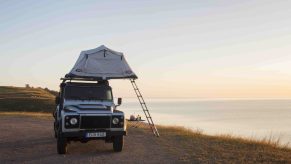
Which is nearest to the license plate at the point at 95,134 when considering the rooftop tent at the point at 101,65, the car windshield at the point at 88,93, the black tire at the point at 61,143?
the black tire at the point at 61,143

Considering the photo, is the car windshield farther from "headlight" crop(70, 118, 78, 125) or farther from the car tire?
the car tire

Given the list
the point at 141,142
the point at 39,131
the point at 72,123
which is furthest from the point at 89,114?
the point at 39,131

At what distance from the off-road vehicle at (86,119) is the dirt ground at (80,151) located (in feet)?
2.03

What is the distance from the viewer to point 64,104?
15992 millimetres

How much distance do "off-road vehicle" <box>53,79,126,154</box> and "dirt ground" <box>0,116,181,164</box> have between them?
2.03 feet

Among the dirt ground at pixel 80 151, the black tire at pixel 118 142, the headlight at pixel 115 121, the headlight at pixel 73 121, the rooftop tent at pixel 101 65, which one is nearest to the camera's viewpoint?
the dirt ground at pixel 80 151

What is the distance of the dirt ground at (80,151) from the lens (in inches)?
542

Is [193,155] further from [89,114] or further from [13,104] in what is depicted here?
[13,104]

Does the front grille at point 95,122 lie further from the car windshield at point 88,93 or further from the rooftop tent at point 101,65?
the rooftop tent at point 101,65

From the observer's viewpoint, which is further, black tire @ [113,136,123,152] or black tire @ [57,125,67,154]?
black tire @ [113,136,123,152]

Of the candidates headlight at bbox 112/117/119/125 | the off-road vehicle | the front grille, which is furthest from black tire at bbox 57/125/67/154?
headlight at bbox 112/117/119/125

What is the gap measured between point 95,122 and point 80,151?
1729mm

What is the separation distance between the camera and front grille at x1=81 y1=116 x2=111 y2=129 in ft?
48.1

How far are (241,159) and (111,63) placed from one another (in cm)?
726
